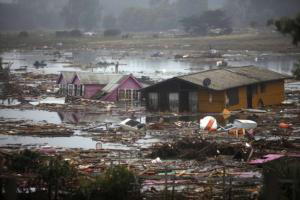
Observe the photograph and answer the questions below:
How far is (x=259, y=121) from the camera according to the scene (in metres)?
30.8

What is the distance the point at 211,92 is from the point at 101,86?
9.11 meters

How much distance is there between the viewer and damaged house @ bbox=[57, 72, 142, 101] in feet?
130

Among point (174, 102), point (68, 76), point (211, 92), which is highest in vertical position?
point (68, 76)

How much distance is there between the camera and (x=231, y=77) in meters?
35.7

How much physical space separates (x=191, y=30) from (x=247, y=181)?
10690cm

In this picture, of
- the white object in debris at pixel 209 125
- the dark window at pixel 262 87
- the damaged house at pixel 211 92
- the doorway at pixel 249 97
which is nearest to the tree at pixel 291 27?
the white object in debris at pixel 209 125

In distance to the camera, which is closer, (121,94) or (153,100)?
(153,100)

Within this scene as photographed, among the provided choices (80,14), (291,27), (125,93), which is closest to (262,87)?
(125,93)

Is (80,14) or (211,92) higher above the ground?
(80,14)

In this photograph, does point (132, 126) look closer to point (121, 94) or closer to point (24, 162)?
point (121, 94)

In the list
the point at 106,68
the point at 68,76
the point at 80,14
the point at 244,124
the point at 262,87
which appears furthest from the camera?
the point at 80,14

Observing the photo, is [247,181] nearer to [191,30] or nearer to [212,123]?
[212,123]

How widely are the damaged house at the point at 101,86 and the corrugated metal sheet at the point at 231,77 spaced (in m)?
5.04

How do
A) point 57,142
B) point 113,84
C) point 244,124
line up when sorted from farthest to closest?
point 113,84, point 244,124, point 57,142
